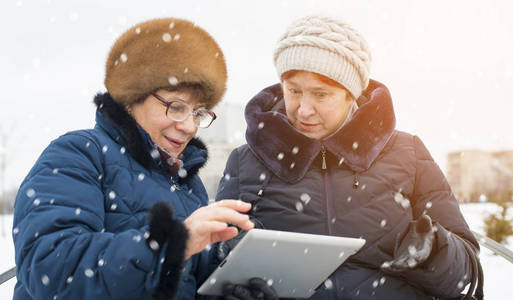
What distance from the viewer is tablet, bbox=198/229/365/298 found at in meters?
1.63

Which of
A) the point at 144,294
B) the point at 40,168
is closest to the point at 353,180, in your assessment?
the point at 144,294

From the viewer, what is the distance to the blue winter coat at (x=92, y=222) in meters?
1.36

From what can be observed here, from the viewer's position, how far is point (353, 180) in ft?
8.21

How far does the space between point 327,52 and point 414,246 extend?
110cm

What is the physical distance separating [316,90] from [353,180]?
544 mm

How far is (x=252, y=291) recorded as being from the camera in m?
1.91

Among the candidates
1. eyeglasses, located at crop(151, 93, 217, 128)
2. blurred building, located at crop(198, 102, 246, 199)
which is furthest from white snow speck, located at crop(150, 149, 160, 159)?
blurred building, located at crop(198, 102, 246, 199)

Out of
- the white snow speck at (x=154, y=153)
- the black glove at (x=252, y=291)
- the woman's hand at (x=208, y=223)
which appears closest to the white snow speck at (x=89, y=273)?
the woman's hand at (x=208, y=223)

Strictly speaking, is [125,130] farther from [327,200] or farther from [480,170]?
[480,170]

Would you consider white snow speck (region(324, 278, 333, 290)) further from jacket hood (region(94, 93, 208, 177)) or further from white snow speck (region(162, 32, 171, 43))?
white snow speck (region(162, 32, 171, 43))

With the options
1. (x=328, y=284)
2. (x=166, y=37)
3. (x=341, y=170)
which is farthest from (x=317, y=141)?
(x=166, y=37)

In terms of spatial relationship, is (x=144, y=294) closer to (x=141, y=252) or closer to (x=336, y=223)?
(x=141, y=252)

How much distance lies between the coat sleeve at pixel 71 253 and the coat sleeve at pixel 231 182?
1.17m

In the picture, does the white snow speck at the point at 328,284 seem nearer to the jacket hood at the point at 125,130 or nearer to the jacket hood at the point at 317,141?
the jacket hood at the point at 317,141
